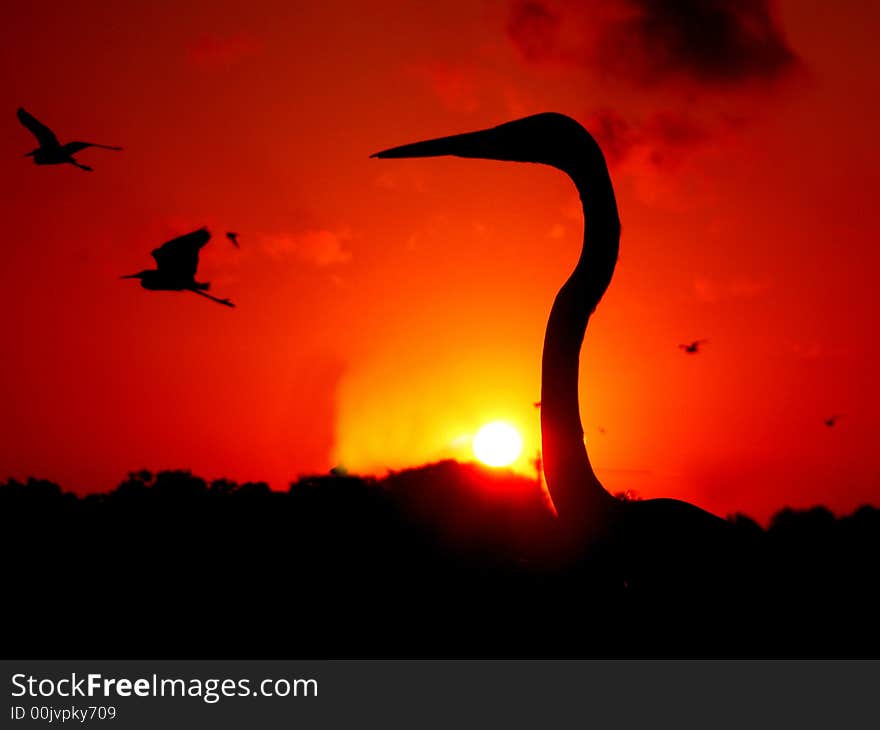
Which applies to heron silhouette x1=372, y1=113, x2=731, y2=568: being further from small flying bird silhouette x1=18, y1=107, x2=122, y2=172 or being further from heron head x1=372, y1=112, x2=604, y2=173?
small flying bird silhouette x1=18, y1=107, x2=122, y2=172

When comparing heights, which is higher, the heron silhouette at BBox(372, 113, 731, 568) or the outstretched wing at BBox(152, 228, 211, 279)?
the outstretched wing at BBox(152, 228, 211, 279)

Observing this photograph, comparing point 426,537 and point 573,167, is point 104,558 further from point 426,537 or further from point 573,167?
point 573,167

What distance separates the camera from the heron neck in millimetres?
5129

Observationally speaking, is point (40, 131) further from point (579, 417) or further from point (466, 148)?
point (579, 417)

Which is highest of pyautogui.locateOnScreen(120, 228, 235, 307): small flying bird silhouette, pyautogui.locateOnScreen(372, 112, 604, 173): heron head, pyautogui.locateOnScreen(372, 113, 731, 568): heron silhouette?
pyautogui.locateOnScreen(120, 228, 235, 307): small flying bird silhouette

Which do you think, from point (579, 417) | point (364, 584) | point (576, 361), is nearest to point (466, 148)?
point (576, 361)

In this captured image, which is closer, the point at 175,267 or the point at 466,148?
the point at 466,148

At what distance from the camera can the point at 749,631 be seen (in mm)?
5461

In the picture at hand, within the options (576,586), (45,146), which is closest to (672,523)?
(576,586)

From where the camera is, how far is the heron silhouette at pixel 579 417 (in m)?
5.14

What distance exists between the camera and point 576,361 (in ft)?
17.6

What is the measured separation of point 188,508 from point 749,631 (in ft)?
48.3

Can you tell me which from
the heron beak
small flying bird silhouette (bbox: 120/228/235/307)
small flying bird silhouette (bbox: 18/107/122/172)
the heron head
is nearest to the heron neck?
the heron head

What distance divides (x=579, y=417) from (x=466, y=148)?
6.77 ft
